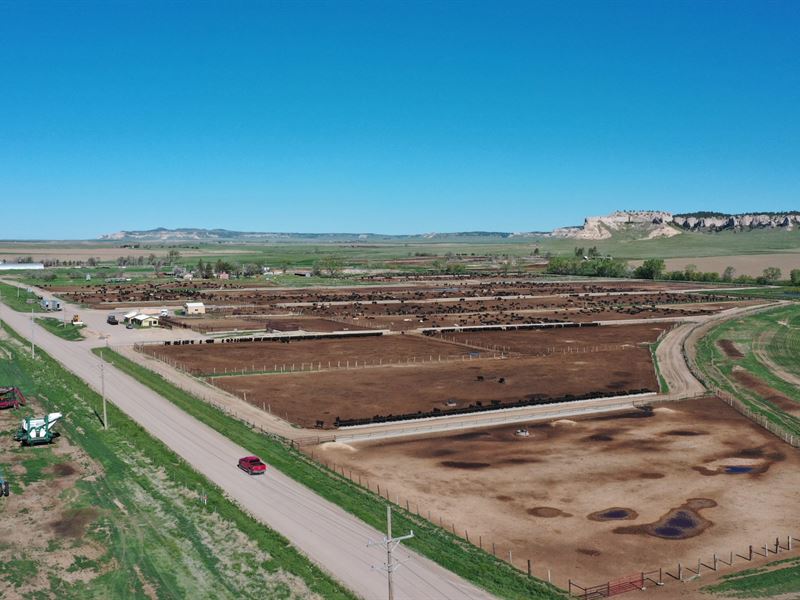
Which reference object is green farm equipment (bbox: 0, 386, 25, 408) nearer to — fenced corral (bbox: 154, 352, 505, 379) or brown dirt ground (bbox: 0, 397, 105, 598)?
brown dirt ground (bbox: 0, 397, 105, 598)

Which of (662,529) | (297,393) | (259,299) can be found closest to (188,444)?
(297,393)

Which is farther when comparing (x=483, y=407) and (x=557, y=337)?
(x=557, y=337)

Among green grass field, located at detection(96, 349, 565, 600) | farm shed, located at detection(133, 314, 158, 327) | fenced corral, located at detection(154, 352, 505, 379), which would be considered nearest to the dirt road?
green grass field, located at detection(96, 349, 565, 600)

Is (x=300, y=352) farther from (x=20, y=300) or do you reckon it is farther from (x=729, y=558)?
(x=20, y=300)

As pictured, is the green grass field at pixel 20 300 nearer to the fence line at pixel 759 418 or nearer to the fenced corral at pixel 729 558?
the fence line at pixel 759 418

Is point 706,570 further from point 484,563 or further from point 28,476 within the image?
point 28,476

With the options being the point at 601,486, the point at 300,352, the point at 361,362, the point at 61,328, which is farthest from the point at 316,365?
the point at 61,328

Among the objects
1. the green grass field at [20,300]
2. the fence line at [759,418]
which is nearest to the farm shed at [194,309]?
the green grass field at [20,300]
